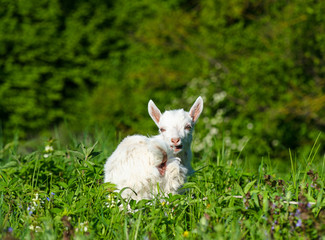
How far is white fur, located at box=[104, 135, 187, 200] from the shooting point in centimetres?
359

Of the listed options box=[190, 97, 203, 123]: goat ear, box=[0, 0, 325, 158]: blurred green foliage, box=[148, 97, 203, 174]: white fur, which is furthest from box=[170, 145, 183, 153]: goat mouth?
box=[0, 0, 325, 158]: blurred green foliage

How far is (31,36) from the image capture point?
1230 cm

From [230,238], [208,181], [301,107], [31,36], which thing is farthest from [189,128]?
[31,36]

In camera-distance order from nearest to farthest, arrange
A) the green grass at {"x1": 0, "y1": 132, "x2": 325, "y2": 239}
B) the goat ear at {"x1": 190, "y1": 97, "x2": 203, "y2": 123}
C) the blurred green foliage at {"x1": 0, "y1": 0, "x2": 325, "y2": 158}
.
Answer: the green grass at {"x1": 0, "y1": 132, "x2": 325, "y2": 239} < the goat ear at {"x1": 190, "y1": 97, "x2": 203, "y2": 123} < the blurred green foliage at {"x1": 0, "y1": 0, "x2": 325, "y2": 158}

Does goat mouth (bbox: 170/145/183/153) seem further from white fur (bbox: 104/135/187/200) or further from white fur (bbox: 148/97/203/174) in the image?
white fur (bbox: 104/135/187/200)

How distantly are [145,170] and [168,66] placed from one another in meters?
8.43

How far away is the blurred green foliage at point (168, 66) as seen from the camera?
10.2 meters

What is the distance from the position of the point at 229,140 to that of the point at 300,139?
1514 millimetres

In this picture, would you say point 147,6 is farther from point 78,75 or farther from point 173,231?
point 173,231

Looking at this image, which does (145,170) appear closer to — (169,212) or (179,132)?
(169,212)

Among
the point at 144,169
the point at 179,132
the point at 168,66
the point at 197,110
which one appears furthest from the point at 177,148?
the point at 168,66

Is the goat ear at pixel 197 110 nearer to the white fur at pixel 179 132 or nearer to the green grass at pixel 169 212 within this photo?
the white fur at pixel 179 132

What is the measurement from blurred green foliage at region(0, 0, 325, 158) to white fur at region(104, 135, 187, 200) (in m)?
6.47

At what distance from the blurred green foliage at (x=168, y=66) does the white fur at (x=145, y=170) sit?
255 inches
